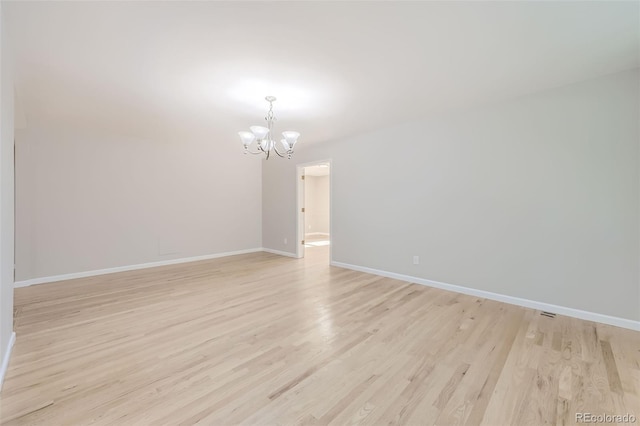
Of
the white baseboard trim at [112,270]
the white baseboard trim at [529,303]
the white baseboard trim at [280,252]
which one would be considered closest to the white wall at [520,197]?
the white baseboard trim at [529,303]

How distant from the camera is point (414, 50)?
2.26 meters

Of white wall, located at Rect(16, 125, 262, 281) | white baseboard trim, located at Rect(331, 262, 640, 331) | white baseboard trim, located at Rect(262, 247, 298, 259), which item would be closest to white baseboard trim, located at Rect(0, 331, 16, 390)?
white wall, located at Rect(16, 125, 262, 281)

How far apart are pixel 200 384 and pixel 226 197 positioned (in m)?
4.89

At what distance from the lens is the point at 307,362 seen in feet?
6.64

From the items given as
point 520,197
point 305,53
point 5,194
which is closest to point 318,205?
point 520,197

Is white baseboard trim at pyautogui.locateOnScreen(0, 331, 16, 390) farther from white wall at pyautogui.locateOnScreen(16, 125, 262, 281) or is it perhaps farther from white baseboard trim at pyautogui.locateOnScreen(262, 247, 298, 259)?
white baseboard trim at pyautogui.locateOnScreen(262, 247, 298, 259)

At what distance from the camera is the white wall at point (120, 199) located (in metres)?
4.07

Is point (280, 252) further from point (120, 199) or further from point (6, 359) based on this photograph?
point (6, 359)

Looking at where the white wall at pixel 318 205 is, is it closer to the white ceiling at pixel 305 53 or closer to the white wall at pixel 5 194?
the white ceiling at pixel 305 53

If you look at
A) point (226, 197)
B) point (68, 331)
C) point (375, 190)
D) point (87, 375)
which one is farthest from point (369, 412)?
point (226, 197)

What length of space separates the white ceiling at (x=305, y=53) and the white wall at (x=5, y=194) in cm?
38

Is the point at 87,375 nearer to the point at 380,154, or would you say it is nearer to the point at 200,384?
the point at 200,384

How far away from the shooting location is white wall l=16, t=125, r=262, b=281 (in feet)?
13.4

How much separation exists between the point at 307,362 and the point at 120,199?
15.2 ft
